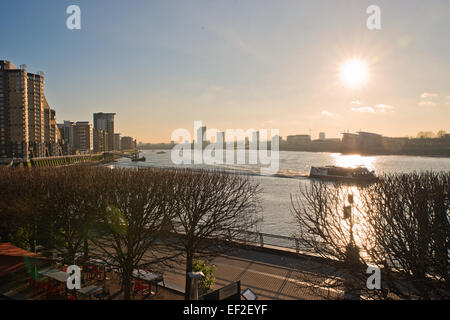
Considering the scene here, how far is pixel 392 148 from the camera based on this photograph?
146m

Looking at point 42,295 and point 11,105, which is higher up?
point 11,105

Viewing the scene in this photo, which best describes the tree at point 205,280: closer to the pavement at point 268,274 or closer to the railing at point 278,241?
the pavement at point 268,274

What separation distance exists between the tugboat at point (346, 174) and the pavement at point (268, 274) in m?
47.0

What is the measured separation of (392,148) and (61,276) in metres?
162

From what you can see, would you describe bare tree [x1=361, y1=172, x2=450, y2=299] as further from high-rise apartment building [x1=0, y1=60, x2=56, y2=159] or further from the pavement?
high-rise apartment building [x1=0, y1=60, x2=56, y2=159]

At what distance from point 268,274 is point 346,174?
5573cm

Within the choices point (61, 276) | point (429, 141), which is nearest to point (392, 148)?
point (429, 141)

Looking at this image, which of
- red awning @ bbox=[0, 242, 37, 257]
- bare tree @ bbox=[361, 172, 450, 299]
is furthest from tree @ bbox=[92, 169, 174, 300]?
Answer: bare tree @ bbox=[361, 172, 450, 299]

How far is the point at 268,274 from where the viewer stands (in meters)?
12.5

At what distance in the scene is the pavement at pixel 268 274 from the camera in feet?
34.8

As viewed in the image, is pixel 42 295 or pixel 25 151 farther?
pixel 25 151
